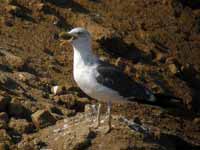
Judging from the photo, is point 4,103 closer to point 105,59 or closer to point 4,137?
point 4,137

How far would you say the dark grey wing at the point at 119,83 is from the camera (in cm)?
965

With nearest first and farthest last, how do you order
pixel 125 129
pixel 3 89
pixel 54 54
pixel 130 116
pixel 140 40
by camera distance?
1. pixel 125 129
2. pixel 3 89
3. pixel 130 116
4. pixel 54 54
5. pixel 140 40

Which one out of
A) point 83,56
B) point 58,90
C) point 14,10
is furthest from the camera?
point 14,10

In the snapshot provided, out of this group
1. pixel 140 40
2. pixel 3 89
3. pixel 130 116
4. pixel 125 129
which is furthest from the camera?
pixel 140 40

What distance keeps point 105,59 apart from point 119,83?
3.27 meters

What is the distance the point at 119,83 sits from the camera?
9844mm

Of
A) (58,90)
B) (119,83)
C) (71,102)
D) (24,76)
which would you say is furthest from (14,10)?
(119,83)

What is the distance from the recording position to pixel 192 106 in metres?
13.2

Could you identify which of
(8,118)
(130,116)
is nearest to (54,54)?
(130,116)

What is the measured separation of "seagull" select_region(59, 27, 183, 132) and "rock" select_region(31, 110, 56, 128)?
85cm

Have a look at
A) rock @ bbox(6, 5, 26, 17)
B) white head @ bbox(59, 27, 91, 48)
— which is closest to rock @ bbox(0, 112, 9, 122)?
white head @ bbox(59, 27, 91, 48)

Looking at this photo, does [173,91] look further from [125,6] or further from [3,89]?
[3,89]

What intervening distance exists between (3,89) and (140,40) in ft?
13.3

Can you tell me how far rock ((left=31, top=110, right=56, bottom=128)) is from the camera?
10.3m
